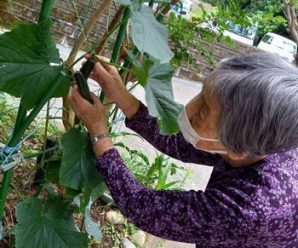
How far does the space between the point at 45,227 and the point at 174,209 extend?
37cm

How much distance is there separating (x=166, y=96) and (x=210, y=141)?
0.21 meters

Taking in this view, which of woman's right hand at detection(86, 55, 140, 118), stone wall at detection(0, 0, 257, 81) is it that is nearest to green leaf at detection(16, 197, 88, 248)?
woman's right hand at detection(86, 55, 140, 118)

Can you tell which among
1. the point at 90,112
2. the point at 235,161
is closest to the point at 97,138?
the point at 90,112

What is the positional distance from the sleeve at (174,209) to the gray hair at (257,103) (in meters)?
0.18

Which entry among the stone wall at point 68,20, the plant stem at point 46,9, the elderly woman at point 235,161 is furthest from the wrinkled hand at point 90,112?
the stone wall at point 68,20

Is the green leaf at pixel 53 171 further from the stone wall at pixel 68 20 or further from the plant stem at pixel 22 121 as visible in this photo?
the stone wall at pixel 68 20

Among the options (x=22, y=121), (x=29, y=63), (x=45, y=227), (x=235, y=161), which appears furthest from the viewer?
(x=235, y=161)

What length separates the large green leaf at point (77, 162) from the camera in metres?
1.28

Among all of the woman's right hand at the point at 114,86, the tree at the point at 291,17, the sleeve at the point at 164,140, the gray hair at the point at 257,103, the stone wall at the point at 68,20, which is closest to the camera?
the gray hair at the point at 257,103

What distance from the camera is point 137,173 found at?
3.13 m

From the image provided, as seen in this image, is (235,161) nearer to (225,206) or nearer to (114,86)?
(225,206)

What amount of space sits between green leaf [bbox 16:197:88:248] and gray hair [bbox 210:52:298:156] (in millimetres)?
531

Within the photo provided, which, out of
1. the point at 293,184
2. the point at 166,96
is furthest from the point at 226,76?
the point at 293,184

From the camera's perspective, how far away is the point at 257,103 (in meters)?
1.21
